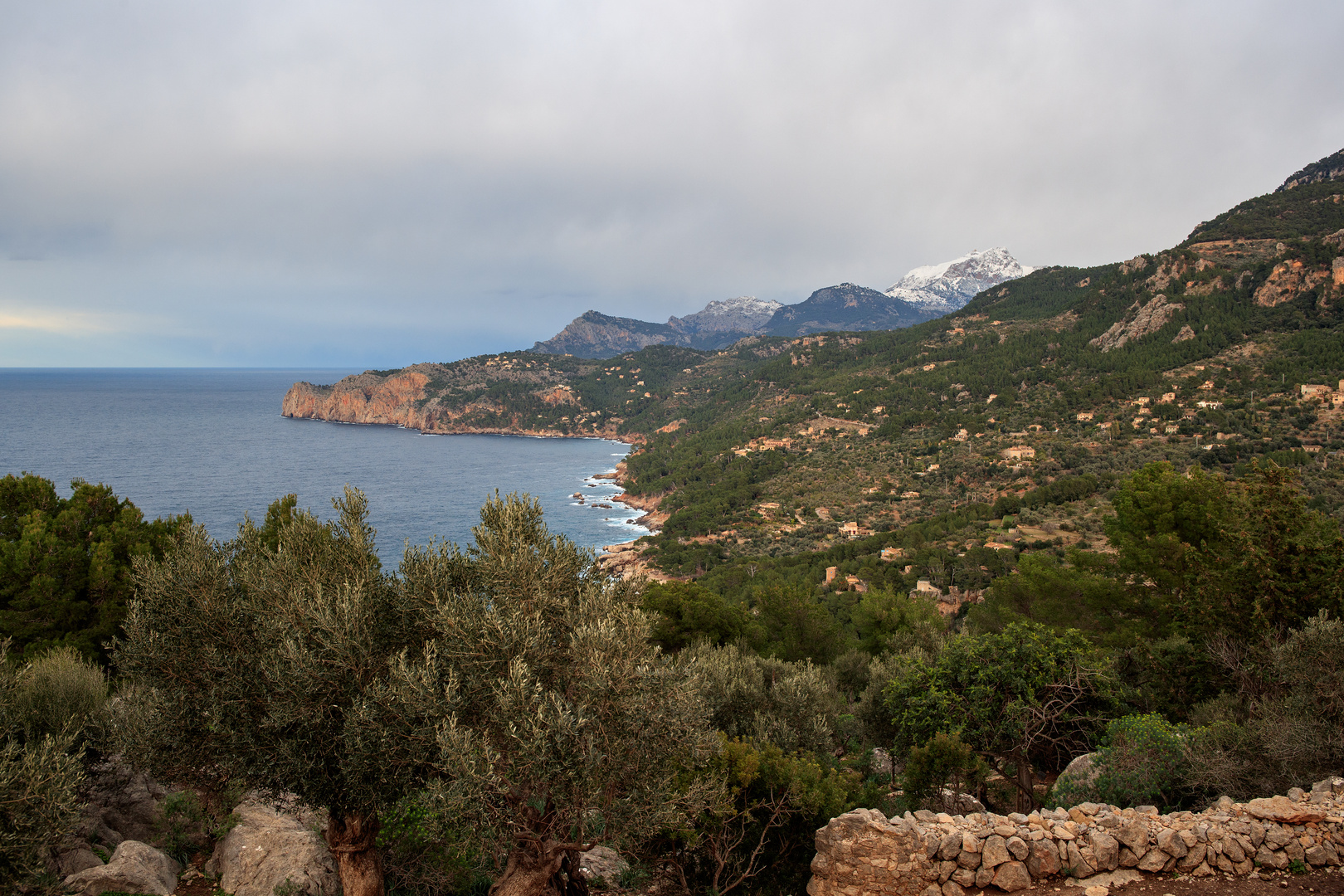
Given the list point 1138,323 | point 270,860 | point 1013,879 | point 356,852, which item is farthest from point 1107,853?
point 1138,323

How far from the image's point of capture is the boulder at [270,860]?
27.9 feet

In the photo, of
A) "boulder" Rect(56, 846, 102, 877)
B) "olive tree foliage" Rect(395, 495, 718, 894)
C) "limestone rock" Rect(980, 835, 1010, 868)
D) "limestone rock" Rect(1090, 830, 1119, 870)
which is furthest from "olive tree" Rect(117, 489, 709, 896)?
"limestone rock" Rect(1090, 830, 1119, 870)

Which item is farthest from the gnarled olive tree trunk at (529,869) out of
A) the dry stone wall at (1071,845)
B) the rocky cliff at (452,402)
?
the rocky cliff at (452,402)

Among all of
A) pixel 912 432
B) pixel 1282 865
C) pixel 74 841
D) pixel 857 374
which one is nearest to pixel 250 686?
pixel 74 841

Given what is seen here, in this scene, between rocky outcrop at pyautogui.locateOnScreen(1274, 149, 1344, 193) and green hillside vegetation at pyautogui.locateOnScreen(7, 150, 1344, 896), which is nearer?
green hillside vegetation at pyautogui.locateOnScreen(7, 150, 1344, 896)

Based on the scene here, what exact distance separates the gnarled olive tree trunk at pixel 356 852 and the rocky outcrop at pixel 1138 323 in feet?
261

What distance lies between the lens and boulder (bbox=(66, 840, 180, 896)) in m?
7.46

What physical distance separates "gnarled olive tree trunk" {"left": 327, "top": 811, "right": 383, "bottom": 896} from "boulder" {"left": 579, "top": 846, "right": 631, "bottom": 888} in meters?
3.17

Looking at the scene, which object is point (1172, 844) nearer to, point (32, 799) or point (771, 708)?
point (771, 708)

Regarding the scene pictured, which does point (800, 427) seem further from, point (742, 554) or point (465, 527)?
point (465, 527)

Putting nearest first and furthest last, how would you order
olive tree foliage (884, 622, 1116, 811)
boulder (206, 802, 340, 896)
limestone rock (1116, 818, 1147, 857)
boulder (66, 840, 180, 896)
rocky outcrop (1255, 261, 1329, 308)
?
limestone rock (1116, 818, 1147, 857) → boulder (66, 840, 180, 896) → boulder (206, 802, 340, 896) → olive tree foliage (884, 622, 1116, 811) → rocky outcrop (1255, 261, 1329, 308)

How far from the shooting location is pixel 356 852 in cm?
820

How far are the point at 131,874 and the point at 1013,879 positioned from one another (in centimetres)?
1112

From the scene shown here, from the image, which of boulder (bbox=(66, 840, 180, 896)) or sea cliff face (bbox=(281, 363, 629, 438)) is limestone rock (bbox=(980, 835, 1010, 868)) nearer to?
boulder (bbox=(66, 840, 180, 896))
